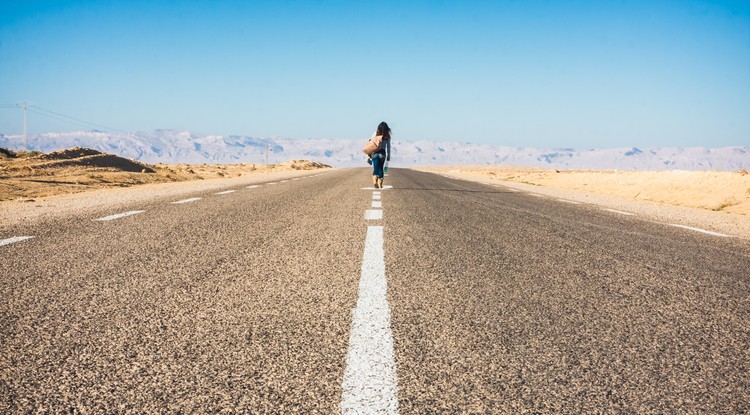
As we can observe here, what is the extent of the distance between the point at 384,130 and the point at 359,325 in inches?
523

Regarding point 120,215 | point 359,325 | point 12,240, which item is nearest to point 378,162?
point 120,215

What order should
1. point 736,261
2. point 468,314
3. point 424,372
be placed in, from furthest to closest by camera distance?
1. point 736,261
2. point 468,314
3. point 424,372

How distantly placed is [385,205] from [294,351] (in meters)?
7.40

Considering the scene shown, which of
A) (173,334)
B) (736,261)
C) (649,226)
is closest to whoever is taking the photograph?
(173,334)

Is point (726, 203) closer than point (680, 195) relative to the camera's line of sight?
Yes

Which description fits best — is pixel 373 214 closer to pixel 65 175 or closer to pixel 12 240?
pixel 12 240

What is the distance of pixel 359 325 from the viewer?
2.66 meters

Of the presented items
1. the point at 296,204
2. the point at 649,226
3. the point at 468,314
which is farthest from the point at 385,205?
the point at 468,314

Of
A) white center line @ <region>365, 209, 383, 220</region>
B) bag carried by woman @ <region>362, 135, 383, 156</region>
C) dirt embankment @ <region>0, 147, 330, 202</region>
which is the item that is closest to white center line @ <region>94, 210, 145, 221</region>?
white center line @ <region>365, 209, 383, 220</region>

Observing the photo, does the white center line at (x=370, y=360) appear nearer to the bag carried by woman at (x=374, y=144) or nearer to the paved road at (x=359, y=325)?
the paved road at (x=359, y=325)

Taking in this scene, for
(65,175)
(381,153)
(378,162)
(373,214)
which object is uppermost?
(381,153)

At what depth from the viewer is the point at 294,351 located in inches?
91.8

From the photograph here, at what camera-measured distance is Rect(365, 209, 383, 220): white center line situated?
24.9 ft

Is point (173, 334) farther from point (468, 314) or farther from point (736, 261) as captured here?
point (736, 261)
